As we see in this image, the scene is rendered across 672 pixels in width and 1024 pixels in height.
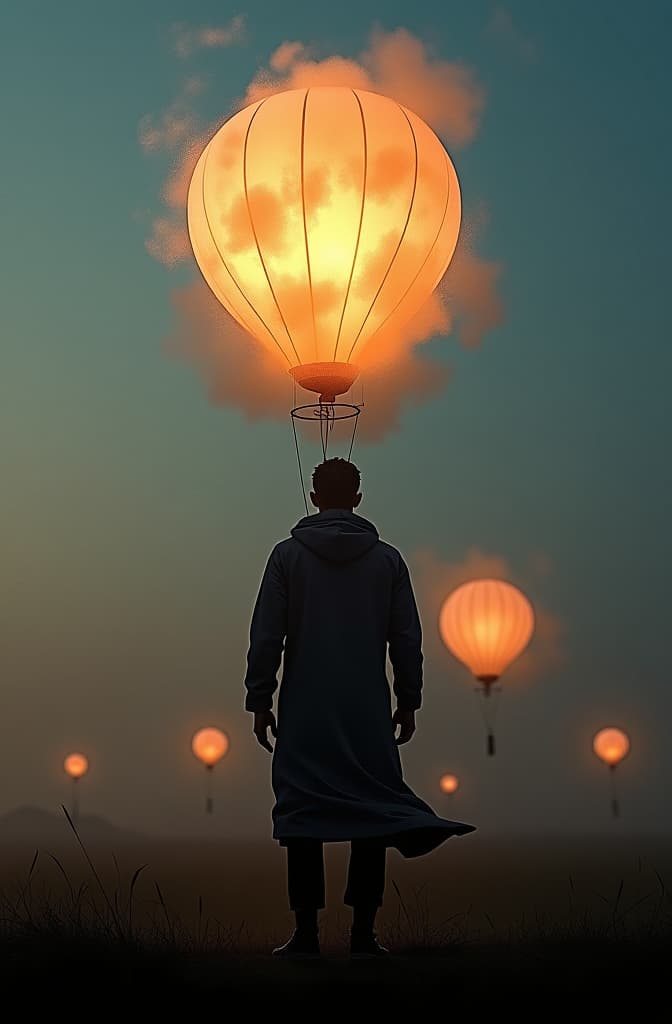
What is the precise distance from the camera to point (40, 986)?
4.35 m

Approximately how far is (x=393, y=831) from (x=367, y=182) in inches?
175

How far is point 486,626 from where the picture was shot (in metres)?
22.7

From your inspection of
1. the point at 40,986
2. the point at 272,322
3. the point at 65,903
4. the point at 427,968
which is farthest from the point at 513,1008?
the point at 272,322

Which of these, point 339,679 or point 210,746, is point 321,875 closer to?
point 339,679

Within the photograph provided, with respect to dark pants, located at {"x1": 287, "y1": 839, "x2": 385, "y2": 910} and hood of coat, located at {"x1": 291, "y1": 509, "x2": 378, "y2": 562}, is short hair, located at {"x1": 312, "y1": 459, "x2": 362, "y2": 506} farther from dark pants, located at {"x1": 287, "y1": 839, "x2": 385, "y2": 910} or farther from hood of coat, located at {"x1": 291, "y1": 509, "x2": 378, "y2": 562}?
dark pants, located at {"x1": 287, "y1": 839, "x2": 385, "y2": 910}

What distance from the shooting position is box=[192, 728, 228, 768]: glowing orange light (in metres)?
33.3

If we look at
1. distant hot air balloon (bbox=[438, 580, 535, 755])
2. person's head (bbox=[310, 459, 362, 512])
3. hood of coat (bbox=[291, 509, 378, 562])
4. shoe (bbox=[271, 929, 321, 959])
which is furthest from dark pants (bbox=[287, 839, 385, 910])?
distant hot air balloon (bbox=[438, 580, 535, 755])

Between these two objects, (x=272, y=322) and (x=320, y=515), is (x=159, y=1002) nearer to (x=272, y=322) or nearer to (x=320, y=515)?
(x=320, y=515)

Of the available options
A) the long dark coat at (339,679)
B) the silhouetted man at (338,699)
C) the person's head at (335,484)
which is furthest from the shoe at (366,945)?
the person's head at (335,484)

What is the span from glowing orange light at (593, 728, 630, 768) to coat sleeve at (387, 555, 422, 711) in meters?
30.9

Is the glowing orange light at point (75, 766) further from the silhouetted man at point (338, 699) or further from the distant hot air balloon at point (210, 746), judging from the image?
the silhouetted man at point (338, 699)

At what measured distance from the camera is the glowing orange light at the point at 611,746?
35594 millimetres

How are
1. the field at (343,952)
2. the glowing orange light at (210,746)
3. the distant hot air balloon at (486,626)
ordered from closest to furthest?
the field at (343,952) → the distant hot air balloon at (486,626) → the glowing orange light at (210,746)

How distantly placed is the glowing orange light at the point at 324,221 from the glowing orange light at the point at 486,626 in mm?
14383
